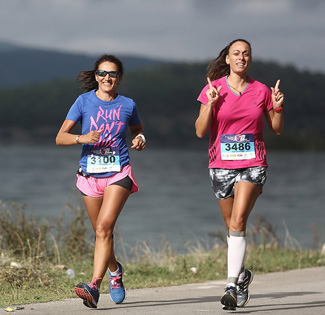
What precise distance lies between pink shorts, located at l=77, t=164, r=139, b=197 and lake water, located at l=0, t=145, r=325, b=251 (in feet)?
16.4

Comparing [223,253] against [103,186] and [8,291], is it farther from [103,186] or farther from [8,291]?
[103,186]

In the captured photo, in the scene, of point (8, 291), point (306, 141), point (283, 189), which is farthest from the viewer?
point (306, 141)

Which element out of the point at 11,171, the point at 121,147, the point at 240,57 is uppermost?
the point at 240,57

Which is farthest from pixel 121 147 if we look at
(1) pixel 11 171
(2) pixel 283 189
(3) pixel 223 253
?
(1) pixel 11 171

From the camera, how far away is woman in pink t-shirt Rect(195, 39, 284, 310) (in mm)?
7340

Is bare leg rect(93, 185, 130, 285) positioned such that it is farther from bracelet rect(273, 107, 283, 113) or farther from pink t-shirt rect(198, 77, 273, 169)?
bracelet rect(273, 107, 283, 113)

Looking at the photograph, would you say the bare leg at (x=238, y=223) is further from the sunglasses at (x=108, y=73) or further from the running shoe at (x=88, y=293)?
the sunglasses at (x=108, y=73)

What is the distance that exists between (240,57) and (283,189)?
215 ft

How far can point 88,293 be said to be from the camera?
7.06 meters

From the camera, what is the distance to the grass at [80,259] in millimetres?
9188

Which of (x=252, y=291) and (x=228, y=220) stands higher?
(x=228, y=220)

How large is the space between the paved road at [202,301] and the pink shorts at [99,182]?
102 centimetres

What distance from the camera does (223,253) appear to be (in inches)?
500

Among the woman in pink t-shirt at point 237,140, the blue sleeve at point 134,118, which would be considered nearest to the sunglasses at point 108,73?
the blue sleeve at point 134,118
